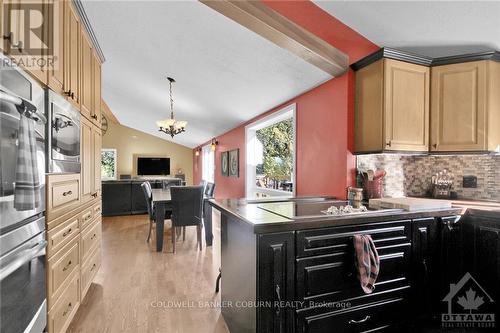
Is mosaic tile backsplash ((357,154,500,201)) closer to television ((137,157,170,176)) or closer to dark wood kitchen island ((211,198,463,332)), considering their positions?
dark wood kitchen island ((211,198,463,332))

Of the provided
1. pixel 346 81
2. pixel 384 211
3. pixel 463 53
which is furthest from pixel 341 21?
pixel 384 211

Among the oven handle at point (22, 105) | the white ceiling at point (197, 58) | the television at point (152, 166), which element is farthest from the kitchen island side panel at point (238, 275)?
the television at point (152, 166)

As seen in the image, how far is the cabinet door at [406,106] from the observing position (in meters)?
2.15

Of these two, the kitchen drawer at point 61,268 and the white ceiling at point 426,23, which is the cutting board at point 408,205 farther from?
the kitchen drawer at point 61,268

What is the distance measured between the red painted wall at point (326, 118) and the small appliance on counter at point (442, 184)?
0.94 m

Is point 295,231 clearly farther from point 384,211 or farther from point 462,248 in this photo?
point 462,248

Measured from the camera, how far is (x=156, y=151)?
10266mm

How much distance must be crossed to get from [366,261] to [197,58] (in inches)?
104

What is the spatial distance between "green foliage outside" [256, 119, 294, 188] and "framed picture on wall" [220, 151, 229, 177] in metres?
1.36

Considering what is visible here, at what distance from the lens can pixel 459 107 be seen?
2205 millimetres

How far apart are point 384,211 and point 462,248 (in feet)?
2.70

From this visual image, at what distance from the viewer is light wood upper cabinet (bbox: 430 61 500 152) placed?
2125 millimetres

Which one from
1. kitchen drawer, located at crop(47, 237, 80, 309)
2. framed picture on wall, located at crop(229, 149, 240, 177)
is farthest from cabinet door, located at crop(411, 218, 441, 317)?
framed picture on wall, located at crop(229, 149, 240, 177)

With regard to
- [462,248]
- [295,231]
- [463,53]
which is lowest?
[462,248]
